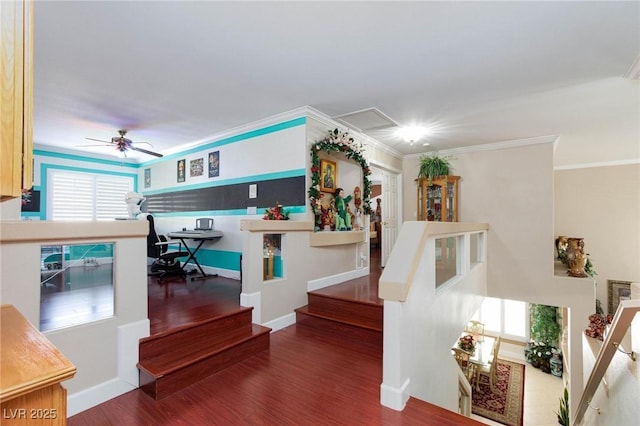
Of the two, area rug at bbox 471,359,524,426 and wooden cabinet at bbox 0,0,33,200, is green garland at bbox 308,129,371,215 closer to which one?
wooden cabinet at bbox 0,0,33,200

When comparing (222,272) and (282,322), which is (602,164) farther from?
(222,272)

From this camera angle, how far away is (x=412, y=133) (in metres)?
4.79

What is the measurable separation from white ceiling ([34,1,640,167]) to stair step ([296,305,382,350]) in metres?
2.58

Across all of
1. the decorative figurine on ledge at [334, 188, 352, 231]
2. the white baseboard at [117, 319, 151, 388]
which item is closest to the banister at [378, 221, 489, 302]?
the white baseboard at [117, 319, 151, 388]

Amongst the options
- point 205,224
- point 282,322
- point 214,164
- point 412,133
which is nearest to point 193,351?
point 282,322

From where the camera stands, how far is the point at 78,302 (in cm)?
211

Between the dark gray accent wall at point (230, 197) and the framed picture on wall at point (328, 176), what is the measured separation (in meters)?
0.37

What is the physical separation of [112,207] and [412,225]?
6621 mm

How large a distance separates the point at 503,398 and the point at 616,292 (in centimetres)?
364

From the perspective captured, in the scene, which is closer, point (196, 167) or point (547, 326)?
point (196, 167)

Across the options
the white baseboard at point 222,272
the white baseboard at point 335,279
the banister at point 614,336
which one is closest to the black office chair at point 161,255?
the white baseboard at point 222,272

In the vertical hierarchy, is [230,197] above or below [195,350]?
above

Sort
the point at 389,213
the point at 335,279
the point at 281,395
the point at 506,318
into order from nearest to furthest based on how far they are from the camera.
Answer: the point at 281,395 → the point at 335,279 → the point at 389,213 → the point at 506,318

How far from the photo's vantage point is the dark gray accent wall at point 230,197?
3.92 meters
